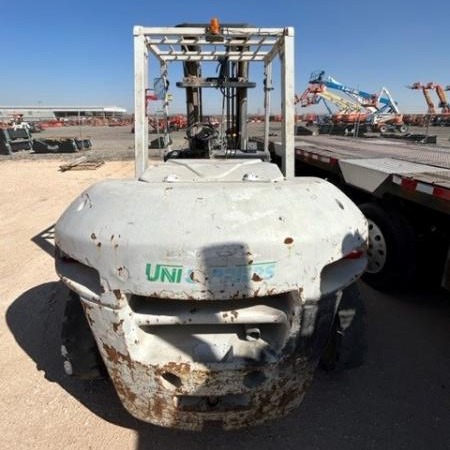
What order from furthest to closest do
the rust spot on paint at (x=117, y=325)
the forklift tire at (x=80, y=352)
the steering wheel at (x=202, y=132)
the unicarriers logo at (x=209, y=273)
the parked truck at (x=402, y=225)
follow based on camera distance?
1. the steering wheel at (x=202, y=132)
2. the parked truck at (x=402, y=225)
3. the forklift tire at (x=80, y=352)
4. the rust spot on paint at (x=117, y=325)
5. the unicarriers logo at (x=209, y=273)

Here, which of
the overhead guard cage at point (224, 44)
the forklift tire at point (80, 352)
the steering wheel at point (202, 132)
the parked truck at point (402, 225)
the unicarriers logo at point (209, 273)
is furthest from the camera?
the steering wheel at point (202, 132)

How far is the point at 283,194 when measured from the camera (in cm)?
186

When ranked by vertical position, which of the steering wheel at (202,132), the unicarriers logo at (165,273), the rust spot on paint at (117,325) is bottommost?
the rust spot on paint at (117,325)

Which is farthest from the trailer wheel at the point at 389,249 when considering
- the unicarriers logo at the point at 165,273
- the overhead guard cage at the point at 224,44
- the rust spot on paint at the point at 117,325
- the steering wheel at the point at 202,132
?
the rust spot on paint at the point at 117,325

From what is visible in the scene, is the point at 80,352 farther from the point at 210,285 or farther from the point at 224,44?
the point at 224,44

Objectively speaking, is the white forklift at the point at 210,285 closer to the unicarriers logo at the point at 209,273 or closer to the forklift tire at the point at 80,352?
the unicarriers logo at the point at 209,273

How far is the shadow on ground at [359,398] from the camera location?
225 centimetres

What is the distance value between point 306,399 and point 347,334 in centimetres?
60

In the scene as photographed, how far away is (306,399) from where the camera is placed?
255cm

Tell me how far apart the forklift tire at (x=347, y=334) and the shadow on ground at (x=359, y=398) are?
1.20ft

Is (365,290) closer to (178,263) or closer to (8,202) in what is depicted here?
(178,263)

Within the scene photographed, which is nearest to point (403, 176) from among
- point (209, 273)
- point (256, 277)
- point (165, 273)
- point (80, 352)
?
point (256, 277)

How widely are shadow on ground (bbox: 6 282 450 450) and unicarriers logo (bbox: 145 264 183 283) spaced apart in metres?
1.20

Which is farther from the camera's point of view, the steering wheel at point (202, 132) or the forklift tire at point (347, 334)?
the steering wheel at point (202, 132)
